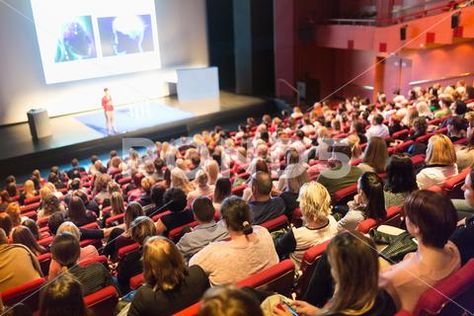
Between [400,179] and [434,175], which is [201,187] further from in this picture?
[434,175]

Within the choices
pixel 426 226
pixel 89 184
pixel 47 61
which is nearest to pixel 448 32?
pixel 89 184

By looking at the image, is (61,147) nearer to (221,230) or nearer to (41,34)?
(41,34)

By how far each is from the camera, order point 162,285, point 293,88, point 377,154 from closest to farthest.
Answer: point 162,285 → point 377,154 → point 293,88

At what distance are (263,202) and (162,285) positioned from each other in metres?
1.52

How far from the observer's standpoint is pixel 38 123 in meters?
10.2

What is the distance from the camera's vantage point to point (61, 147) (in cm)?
975

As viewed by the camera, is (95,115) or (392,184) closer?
(392,184)

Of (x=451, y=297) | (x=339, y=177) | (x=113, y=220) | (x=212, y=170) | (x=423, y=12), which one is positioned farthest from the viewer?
(x=423, y=12)

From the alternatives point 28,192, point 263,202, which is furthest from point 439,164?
point 28,192

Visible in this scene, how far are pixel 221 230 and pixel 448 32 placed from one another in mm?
8018

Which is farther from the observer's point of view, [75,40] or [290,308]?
[75,40]

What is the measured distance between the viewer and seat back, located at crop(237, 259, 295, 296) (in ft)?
7.53

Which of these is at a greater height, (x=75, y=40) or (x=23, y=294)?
(x=75, y=40)

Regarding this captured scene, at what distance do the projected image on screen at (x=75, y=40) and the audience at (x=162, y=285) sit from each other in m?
10.7
